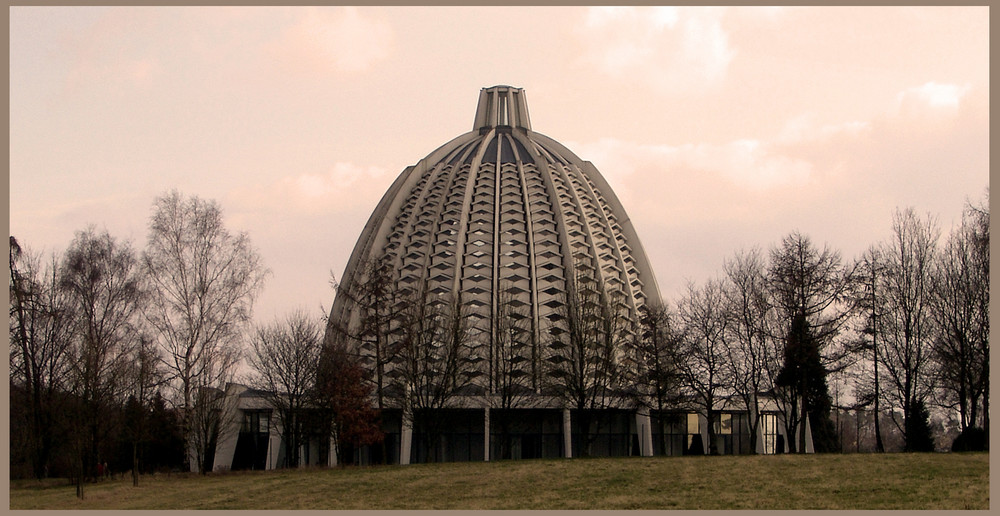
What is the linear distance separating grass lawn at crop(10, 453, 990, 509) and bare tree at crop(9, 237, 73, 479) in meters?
3.91

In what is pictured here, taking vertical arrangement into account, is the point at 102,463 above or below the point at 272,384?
below

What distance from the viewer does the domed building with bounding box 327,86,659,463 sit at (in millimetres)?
43422

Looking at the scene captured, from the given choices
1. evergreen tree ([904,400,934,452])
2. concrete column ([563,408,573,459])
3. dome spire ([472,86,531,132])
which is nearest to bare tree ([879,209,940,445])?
evergreen tree ([904,400,934,452])

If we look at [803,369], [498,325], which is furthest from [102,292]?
[803,369]

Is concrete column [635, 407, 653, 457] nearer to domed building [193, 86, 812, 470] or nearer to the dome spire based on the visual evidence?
domed building [193, 86, 812, 470]

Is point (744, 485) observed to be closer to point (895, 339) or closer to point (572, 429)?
point (895, 339)

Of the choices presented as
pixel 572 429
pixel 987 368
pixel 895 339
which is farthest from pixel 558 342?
pixel 987 368

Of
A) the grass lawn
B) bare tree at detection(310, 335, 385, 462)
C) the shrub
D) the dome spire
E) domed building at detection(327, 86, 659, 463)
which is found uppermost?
the dome spire

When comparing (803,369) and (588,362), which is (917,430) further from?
(588,362)

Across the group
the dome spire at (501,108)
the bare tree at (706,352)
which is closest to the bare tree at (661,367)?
the bare tree at (706,352)

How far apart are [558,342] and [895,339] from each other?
14123 mm

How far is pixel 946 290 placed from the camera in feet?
102

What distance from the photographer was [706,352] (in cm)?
3419

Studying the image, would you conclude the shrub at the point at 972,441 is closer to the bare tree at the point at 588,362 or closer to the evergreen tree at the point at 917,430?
the evergreen tree at the point at 917,430
